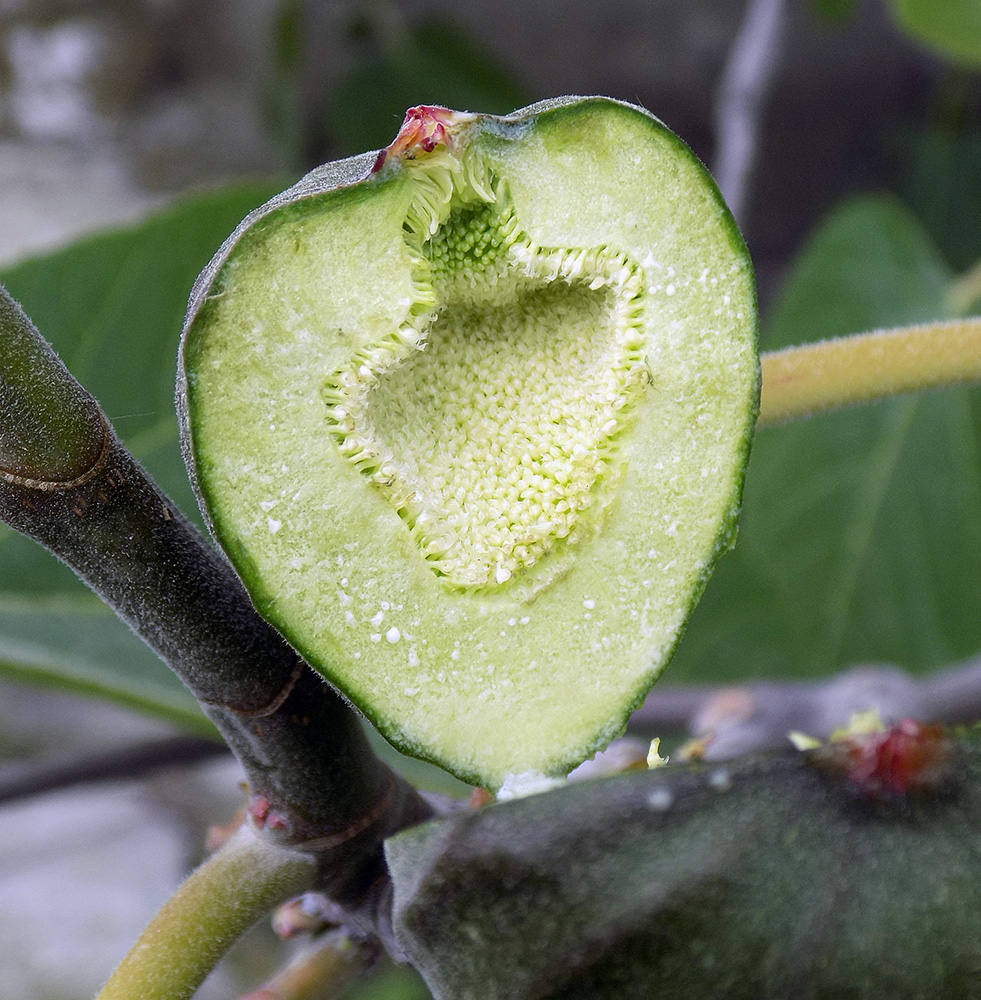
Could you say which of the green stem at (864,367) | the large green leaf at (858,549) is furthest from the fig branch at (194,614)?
the large green leaf at (858,549)

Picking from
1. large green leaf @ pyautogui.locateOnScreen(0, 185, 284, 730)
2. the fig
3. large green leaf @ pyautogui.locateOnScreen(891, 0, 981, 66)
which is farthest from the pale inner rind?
large green leaf @ pyautogui.locateOnScreen(891, 0, 981, 66)

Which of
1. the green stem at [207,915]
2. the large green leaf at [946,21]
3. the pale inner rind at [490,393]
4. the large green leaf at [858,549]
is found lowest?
the large green leaf at [858,549]

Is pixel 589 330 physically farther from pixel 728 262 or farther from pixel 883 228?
pixel 883 228

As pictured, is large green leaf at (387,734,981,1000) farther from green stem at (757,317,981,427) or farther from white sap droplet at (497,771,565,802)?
green stem at (757,317,981,427)

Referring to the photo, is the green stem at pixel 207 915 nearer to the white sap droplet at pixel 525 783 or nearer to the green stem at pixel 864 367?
the white sap droplet at pixel 525 783

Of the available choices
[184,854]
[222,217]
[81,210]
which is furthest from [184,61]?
[184,854]

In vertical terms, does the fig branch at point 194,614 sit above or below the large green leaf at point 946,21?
above
